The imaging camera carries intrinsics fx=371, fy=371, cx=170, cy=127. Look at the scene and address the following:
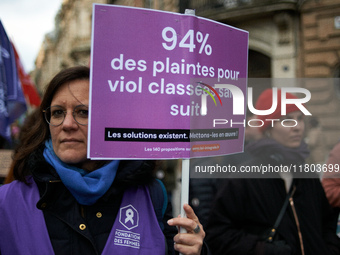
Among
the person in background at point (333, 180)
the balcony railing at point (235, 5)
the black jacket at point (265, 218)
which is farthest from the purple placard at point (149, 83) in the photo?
the balcony railing at point (235, 5)

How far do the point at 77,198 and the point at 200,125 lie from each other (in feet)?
1.99

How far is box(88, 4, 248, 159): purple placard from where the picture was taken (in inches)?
58.3

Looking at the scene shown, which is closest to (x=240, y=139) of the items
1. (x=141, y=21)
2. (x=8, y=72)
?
(x=141, y=21)

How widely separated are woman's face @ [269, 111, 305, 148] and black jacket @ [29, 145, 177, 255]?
4.00 feet

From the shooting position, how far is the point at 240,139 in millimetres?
1815

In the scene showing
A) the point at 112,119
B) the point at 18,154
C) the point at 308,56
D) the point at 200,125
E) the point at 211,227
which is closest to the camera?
the point at 112,119

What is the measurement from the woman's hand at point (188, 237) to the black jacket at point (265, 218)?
83 centimetres

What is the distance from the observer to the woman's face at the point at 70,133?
1604 millimetres

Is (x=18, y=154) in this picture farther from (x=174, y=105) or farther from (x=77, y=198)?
(x=174, y=105)

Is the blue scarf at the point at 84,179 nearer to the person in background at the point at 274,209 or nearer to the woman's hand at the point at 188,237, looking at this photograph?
the woman's hand at the point at 188,237

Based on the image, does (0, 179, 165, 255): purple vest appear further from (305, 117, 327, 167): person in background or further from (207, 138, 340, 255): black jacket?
(305, 117, 327, 167): person in background

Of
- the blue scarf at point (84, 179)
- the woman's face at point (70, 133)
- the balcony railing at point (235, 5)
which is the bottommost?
the blue scarf at point (84, 179)

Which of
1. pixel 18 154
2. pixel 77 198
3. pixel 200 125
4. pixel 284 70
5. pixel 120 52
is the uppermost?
pixel 284 70

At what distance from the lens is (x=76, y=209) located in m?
1.54
